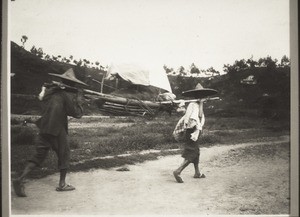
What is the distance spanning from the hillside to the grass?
4.9 inches

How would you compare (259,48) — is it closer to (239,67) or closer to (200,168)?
(239,67)

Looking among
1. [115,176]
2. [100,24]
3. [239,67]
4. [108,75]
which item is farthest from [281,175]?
[100,24]

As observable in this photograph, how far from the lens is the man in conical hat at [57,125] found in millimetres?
3486

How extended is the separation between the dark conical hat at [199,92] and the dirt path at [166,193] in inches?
25.0

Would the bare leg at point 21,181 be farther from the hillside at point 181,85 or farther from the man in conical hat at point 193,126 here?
the man in conical hat at point 193,126

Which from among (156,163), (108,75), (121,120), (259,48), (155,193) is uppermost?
(259,48)

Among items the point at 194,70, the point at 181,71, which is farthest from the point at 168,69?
the point at 194,70

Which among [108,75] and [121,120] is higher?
[108,75]

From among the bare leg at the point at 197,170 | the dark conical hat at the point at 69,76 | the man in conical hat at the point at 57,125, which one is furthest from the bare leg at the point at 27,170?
the bare leg at the point at 197,170

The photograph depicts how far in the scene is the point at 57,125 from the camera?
11.5ft

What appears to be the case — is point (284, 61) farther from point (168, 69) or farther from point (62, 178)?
point (62, 178)

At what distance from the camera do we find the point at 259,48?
3566 mm

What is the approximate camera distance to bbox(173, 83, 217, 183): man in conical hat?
3.57m

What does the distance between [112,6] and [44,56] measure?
70 cm
